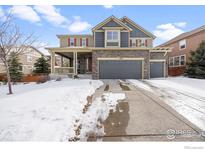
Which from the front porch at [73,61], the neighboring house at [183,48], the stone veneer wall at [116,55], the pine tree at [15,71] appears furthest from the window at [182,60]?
the pine tree at [15,71]

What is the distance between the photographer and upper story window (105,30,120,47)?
16859mm

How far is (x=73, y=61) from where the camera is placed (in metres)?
18.0

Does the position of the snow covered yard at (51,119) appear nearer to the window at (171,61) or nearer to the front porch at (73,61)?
the front porch at (73,61)

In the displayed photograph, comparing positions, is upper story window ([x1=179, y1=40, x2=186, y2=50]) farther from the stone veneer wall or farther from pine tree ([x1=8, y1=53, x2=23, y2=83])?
pine tree ([x1=8, y1=53, x2=23, y2=83])

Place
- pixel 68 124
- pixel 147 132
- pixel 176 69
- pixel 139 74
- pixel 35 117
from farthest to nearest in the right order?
pixel 176 69 → pixel 139 74 → pixel 35 117 → pixel 68 124 → pixel 147 132

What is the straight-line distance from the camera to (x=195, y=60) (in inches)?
635

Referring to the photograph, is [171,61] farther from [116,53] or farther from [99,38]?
[99,38]

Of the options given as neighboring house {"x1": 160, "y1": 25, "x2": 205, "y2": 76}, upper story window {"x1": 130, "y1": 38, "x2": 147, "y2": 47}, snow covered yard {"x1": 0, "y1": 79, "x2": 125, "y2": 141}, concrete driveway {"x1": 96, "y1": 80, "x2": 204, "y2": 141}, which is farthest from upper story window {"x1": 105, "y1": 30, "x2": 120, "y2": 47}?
concrete driveway {"x1": 96, "y1": 80, "x2": 204, "y2": 141}

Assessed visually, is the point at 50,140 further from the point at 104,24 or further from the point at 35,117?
the point at 104,24

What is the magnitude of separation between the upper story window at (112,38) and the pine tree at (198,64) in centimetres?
775

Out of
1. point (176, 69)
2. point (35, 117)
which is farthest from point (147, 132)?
point (176, 69)

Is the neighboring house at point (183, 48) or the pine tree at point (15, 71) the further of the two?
the neighboring house at point (183, 48)

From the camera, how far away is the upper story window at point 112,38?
16859 millimetres
